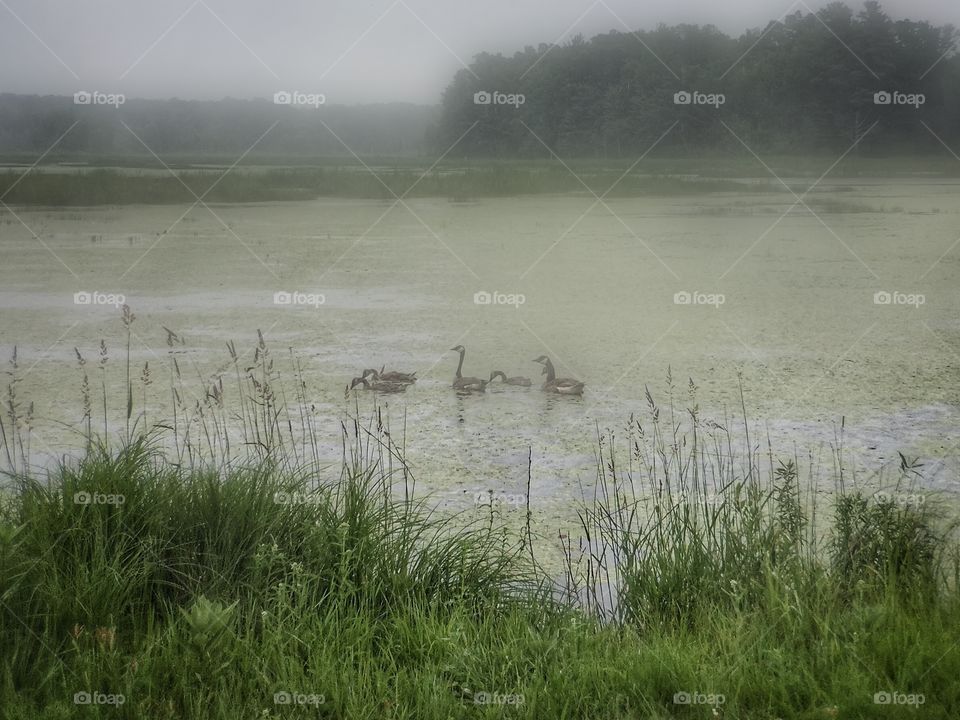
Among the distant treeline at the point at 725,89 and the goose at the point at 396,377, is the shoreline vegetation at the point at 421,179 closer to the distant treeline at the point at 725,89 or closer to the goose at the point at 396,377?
the distant treeline at the point at 725,89

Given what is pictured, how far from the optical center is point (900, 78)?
1181 centimetres

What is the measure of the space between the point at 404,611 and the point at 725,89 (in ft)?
38.1

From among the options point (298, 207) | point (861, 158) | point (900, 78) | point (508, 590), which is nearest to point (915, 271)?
point (900, 78)

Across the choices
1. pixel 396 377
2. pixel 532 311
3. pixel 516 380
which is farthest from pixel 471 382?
pixel 532 311

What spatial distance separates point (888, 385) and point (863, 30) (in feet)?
21.3

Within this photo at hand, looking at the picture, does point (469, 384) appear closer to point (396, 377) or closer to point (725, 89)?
point (396, 377)

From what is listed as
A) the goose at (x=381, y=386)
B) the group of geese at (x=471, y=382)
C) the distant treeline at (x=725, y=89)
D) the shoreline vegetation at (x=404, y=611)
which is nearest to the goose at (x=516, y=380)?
the group of geese at (x=471, y=382)

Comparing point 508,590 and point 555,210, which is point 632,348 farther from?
point 555,210

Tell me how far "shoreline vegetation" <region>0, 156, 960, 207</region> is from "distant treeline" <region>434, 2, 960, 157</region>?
1.82 ft

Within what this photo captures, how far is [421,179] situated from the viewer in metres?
13.2

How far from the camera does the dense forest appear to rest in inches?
427

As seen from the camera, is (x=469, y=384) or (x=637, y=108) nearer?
(x=469, y=384)

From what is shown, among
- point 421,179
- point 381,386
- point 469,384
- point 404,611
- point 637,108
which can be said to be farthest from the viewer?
point 421,179

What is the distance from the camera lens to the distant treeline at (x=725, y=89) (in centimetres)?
1137
